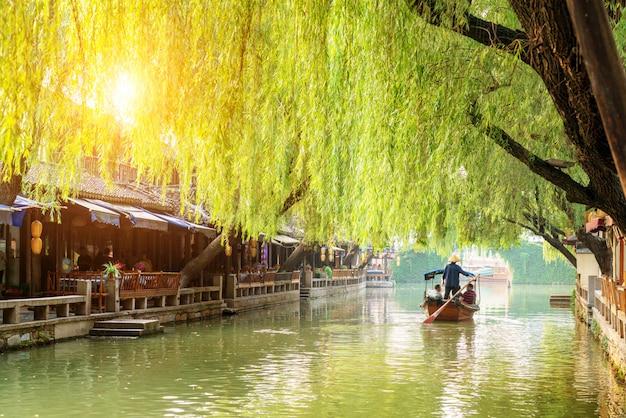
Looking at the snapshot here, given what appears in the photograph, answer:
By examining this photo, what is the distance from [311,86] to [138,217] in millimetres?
11993

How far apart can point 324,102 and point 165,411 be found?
409 centimetres

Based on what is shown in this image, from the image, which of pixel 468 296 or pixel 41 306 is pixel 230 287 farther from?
pixel 41 306

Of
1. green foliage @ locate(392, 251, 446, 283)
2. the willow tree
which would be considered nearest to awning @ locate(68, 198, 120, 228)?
the willow tree

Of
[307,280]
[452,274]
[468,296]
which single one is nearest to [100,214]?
[452,274]

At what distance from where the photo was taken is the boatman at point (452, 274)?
22469 millimetres

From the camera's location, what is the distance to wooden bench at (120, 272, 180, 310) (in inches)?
728

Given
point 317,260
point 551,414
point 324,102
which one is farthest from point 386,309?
point 324,102

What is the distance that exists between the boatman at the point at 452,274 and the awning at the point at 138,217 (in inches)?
311

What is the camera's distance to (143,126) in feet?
22.4

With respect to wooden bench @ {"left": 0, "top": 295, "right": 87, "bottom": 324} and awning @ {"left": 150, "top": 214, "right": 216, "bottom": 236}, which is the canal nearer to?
wooden bench @ {"left": 0, "top": 295, "right": 87, "bottom": 324}

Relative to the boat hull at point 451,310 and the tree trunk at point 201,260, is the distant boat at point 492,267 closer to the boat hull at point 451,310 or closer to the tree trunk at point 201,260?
the boat hull at point 451,310

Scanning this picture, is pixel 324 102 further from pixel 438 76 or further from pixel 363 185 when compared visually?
pixel 363 185

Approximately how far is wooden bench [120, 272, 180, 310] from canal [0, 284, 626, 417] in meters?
1.02

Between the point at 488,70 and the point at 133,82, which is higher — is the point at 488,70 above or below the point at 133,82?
above
